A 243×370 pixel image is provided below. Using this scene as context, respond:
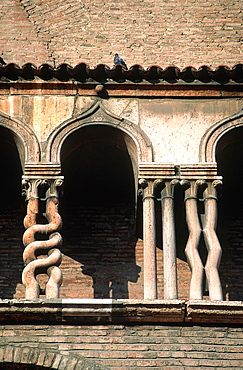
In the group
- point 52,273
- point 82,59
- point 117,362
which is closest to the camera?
point 117,362

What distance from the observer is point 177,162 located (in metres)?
12.9

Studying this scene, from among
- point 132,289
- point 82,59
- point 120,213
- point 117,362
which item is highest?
point 82,59

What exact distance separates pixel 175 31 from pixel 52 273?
5.31 m

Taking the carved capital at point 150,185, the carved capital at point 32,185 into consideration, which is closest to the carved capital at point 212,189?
the carved capital at point 150,185

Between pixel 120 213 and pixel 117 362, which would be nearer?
pixel 117 362

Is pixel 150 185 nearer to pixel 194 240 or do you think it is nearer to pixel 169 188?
pixel 169 188

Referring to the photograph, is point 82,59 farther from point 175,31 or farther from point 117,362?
point 117,362

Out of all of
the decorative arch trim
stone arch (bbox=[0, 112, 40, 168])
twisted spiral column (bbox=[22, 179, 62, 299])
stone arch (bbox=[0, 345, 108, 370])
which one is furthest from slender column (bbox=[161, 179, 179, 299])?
stone arch (bbox=[0, 112, 40, 168])

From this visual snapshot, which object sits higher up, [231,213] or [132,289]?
[231,213]

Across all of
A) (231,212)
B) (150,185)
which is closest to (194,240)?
(150,185)

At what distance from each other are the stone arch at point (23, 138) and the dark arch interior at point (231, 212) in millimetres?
2351

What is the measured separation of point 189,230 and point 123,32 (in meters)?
4.45

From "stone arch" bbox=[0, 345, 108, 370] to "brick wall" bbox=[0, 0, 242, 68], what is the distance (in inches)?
209

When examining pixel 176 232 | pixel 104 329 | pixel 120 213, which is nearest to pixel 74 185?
pixel 120 213
